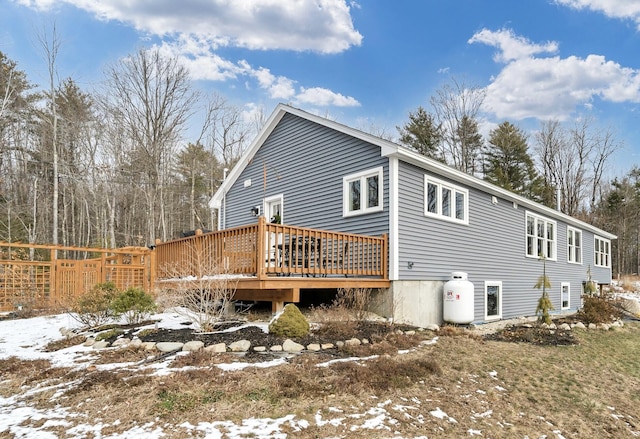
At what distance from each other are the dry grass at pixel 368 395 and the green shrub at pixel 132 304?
2051mm

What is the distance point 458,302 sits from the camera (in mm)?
9516

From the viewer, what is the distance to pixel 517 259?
13812 mm

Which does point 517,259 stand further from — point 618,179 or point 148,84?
point 618,179

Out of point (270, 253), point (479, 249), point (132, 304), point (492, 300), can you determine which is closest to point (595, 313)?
point (492, 300)

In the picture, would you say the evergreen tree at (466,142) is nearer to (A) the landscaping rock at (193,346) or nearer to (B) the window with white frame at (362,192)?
(B) the window with white frame at (362,192)

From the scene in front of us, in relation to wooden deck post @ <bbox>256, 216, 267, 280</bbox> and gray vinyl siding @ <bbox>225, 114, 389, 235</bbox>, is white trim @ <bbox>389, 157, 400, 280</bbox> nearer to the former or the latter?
gray vinyl siding @ <bbox>225, 114, 389, 235</bbox>

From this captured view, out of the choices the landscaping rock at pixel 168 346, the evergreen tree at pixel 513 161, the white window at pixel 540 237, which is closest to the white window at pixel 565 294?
the white window at pixel 540 237

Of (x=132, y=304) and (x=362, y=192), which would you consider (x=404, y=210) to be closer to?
(x=362, y=192)

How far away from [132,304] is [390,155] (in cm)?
600

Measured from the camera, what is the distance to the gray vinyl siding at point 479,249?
30.5 ft

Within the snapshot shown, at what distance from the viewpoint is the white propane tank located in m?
9.50

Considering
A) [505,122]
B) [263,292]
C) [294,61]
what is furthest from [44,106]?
[505,122]

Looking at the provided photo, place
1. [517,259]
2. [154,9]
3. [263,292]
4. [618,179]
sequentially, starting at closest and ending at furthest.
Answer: [263,292]
[517,259]
[154,9]
[618,179]

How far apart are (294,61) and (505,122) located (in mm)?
18400
